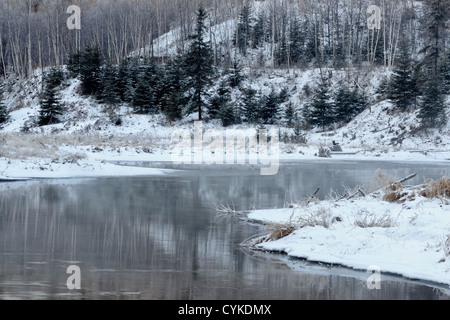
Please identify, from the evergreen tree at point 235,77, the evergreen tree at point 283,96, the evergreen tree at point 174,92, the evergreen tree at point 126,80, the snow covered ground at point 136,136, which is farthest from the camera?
the evergreen tree at point 235,77

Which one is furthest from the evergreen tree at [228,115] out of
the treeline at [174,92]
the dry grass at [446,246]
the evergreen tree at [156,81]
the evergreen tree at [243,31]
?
the dry grass at [446,246]

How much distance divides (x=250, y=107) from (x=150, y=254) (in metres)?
47.1

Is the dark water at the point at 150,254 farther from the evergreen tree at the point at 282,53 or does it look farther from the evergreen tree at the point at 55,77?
the evergreen tree at the point at 282,53

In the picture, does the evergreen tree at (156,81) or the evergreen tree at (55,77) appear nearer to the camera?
the evergreen tree at (156,81)

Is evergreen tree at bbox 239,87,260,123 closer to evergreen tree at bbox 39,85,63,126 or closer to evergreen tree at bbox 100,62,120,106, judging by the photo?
evergreen tree at bbox 100,62,120,106

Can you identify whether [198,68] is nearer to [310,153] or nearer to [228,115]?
[228,115]

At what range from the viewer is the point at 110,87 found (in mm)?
54594

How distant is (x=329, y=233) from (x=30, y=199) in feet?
28.5

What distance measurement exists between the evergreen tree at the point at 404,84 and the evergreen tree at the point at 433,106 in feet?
10.4

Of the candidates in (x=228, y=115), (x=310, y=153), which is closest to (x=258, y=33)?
(x=228, y=115)

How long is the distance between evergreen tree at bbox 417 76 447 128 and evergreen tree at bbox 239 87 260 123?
1679cm

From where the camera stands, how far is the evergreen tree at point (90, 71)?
191 feet
